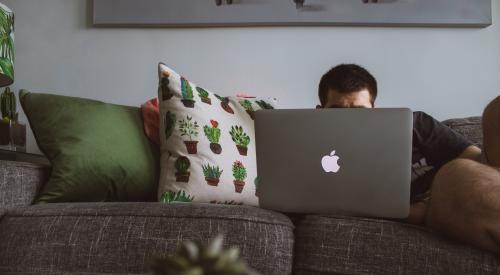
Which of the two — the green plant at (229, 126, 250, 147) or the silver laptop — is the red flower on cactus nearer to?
the green plant at (229, 126, 250, 147)

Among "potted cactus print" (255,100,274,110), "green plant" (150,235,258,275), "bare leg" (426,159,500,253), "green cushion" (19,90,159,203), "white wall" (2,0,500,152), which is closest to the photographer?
"green plant" (150,235,258,275)

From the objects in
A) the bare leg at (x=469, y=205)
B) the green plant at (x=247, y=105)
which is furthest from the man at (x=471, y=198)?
the green plant at (x=247, y=105)

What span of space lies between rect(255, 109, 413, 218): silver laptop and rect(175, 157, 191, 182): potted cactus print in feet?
1.26

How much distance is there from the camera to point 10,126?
5.77ft

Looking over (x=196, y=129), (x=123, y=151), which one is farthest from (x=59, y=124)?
(x=196, y=129)

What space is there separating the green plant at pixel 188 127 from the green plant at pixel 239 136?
0.12m

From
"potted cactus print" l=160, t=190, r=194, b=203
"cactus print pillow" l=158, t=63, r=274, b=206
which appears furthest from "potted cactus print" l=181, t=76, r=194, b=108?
"potted cactus print" l=160, t=190, r=194, b=203

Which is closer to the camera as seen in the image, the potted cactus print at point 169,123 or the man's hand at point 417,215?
the man's hand at point 417,215

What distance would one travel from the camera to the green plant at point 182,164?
144 centimetres

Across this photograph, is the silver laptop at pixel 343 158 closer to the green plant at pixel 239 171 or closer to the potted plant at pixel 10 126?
the green plant at pixel 239 171

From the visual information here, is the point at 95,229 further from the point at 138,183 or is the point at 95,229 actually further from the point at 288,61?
the point at 288,61

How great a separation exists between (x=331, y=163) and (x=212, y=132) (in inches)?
20.1

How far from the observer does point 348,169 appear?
106cm

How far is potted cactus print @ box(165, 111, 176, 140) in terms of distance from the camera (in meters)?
1.49
